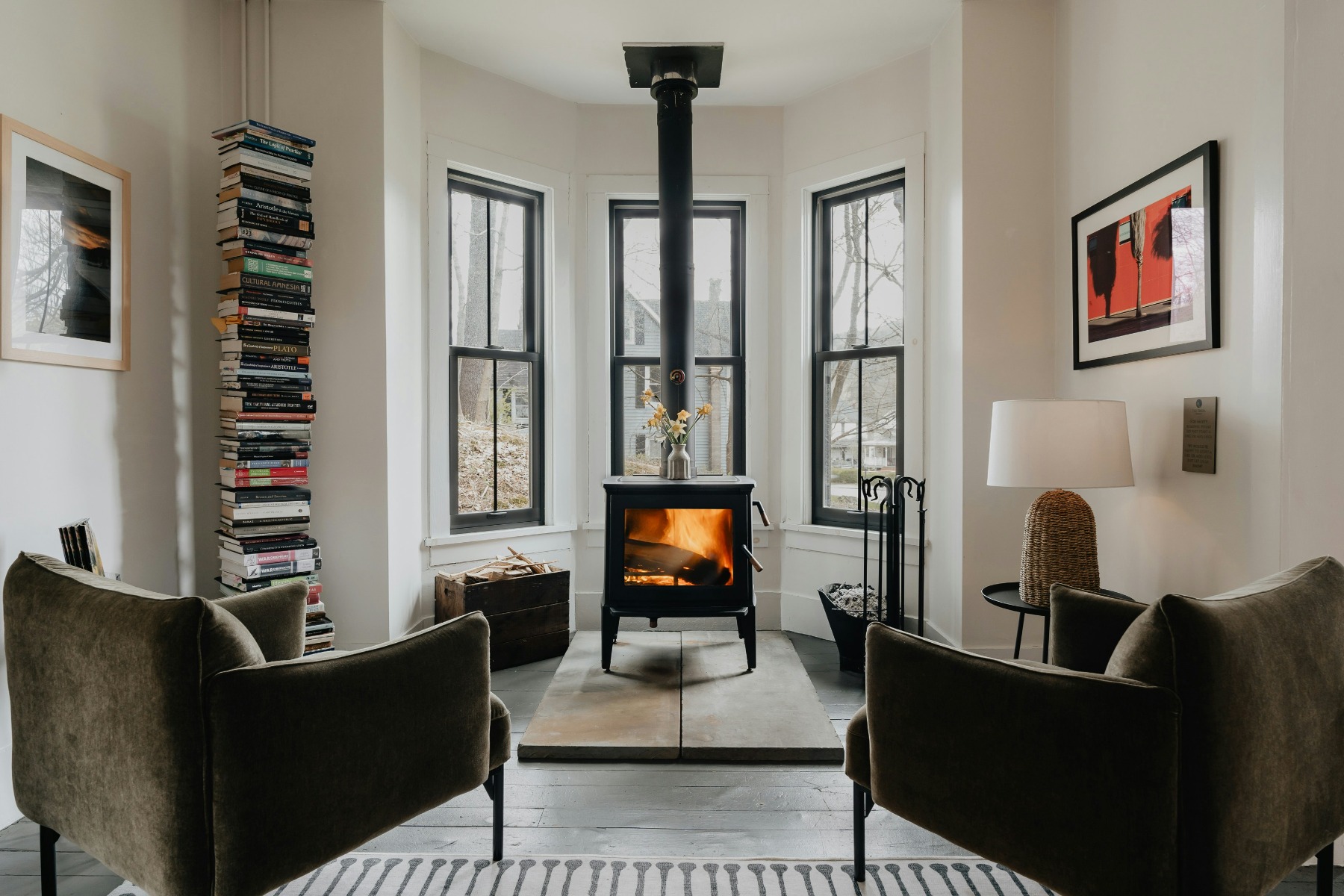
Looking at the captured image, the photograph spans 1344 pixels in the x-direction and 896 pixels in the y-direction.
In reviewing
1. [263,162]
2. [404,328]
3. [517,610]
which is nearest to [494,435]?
[404,328]

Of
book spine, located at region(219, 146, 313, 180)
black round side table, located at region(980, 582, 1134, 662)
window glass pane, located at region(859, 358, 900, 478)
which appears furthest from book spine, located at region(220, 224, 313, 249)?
black round side table, located at region(980, 582, 1134, 662)

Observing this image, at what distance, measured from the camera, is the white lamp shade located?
2.28m

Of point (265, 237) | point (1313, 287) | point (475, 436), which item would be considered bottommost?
point (475, 436)

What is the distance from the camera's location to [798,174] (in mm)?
4062

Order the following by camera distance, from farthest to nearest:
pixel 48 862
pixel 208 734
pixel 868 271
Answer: pixel 868 271 < pixel 48 862 < pixel 208 734

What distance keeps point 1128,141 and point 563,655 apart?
3.12 metres

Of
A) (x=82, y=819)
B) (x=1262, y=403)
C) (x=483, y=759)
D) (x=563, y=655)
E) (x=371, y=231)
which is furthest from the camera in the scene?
(x=563, y=655)

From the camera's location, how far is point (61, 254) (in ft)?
7.54

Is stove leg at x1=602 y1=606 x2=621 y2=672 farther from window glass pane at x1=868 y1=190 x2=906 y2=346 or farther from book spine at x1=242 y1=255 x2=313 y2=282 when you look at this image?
window glass pane at x1=868 y1=190 x2=906 y2=346

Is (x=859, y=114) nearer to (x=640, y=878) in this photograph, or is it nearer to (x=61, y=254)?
(x=61, y=254)

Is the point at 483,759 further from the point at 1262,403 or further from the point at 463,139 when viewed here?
the point at 463,139

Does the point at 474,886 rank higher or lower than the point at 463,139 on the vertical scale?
lower

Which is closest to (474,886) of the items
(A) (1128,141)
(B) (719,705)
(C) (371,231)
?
(B) (719,705)

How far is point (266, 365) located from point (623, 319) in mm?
1929
